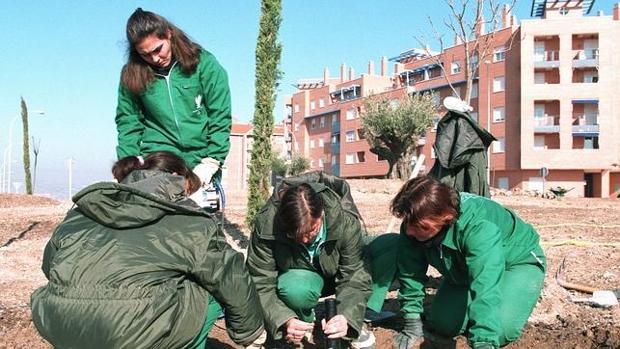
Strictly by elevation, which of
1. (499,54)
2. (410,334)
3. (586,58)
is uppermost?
(499,54)

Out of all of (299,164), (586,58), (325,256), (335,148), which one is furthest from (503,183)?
(325,256)

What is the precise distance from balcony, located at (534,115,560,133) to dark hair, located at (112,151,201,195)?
124 ft

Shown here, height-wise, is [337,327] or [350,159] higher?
[350,159]

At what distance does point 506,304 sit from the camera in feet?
9.86

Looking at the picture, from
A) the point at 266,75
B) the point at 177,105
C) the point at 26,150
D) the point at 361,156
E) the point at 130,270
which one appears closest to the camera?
the point at 130,270

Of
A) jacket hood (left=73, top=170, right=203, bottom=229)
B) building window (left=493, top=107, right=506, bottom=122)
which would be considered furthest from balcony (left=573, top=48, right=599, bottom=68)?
jacket hood (left=73, top=170, right=203, bottom=229)

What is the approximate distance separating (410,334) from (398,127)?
26474 millimetres

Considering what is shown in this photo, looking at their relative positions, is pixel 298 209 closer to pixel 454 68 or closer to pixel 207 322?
pixel 207 322

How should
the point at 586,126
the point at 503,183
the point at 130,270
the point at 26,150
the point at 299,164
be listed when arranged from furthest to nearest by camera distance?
1. the point at 299,164
2. the point at 503,183
3. the point at 586,126
4. the point at 26,150
5. the point at 130,270

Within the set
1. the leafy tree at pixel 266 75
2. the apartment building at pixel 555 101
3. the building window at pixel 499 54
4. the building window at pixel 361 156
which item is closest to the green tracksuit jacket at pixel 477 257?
the leafy tree at pixel 266 75

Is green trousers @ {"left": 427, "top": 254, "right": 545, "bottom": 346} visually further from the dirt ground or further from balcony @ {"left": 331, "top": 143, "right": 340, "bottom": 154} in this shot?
balcony @ {"left": 331, "top": 143, "right": 340, "bottom": 154}

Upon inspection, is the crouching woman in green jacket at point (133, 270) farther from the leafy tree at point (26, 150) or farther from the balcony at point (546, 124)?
the balcony at point (546, 124)

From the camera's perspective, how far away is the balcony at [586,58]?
36656 mm

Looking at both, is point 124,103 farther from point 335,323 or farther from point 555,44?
point 555,44
